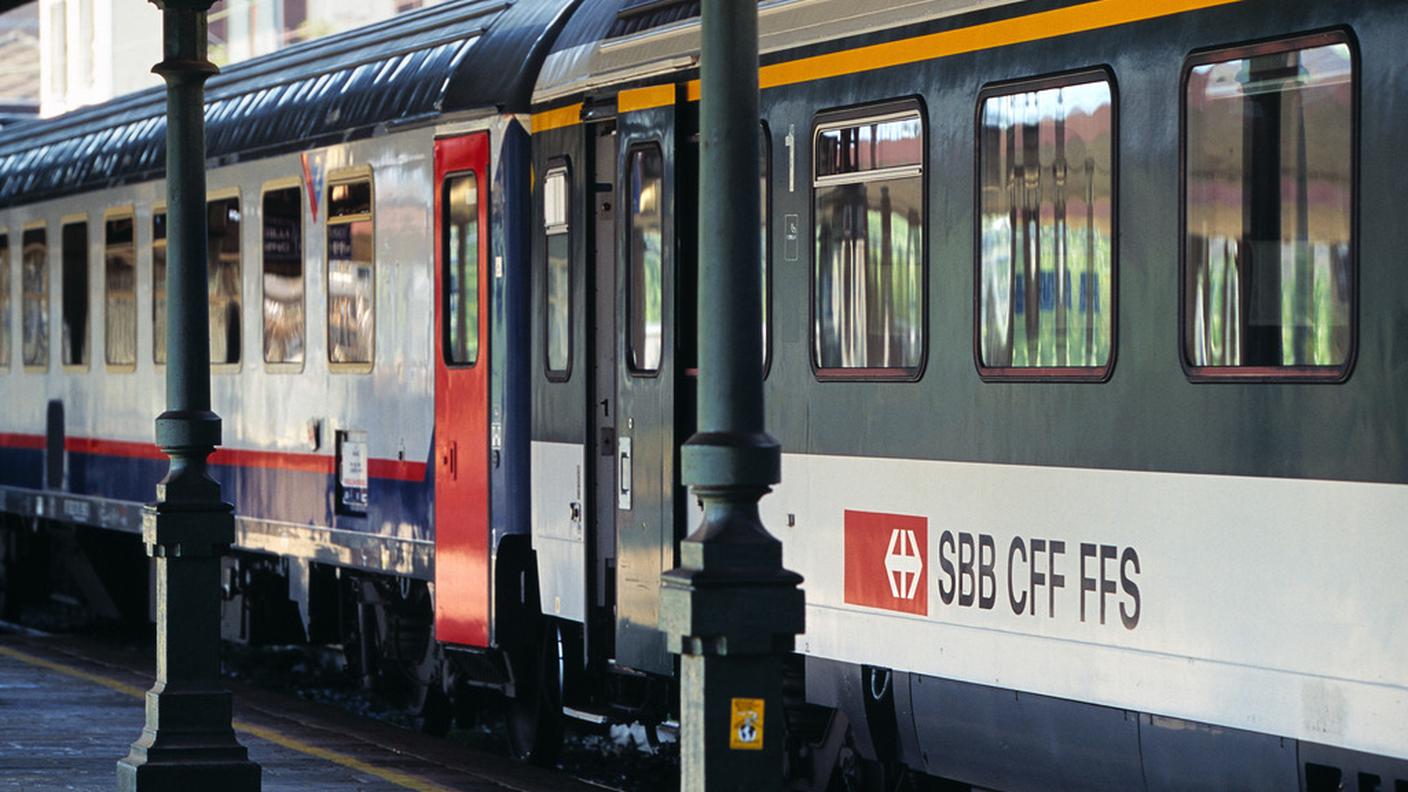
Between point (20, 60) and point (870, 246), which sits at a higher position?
point (20, 60)

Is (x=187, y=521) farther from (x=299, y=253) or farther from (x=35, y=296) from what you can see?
(x=35, y=296)

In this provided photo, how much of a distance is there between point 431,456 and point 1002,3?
539 centimetres

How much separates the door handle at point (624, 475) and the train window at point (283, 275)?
446 centimetres

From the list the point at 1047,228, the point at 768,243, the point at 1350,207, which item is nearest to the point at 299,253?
the point at 768,243

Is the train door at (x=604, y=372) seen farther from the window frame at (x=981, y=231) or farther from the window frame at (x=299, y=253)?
the window frame at (x=299, y=253)

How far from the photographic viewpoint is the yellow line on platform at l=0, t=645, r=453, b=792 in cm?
1098

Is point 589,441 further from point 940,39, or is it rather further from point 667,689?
point 940,39

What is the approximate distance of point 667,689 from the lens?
36.7 ft

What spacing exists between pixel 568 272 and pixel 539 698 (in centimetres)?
221

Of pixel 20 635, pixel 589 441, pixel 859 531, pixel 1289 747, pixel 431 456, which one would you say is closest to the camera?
pixel 1289 747

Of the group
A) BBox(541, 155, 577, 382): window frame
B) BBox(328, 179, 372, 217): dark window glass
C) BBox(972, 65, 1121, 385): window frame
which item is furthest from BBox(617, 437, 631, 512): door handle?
BBox(328, 179, 372, 217): dark window glass

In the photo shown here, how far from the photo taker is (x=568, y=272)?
11312 millimetres

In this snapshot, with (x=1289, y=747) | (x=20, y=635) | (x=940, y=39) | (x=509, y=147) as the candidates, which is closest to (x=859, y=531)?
(x=940, y=39)

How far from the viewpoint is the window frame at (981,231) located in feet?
25.1
